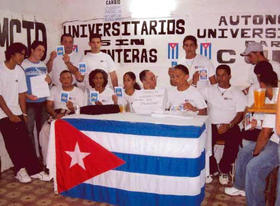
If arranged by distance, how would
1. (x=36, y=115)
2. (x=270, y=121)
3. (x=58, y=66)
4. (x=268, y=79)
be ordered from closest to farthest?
1. (x=270, y=121)
2. (x=268, y=79)
3. (x=36, y=115)
4. (x=58, y=66)

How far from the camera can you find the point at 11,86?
468cm

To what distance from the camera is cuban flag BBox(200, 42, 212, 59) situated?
5.77m

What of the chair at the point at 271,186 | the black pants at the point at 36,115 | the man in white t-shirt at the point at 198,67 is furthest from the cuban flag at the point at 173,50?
the chair at the point at 271,186

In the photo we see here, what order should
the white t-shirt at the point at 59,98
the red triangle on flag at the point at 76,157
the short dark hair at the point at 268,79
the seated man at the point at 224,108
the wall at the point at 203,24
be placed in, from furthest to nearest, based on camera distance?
1. the wall at the point at 203,24
2. the white t-shirt at the point at 59,98
3. the seated man at the point at 224,108
4. the red triangle on flag at the point at 76,157
5. the short dark hair at the point at 268,79

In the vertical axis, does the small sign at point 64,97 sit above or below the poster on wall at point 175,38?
below

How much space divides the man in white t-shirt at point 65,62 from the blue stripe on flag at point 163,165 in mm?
2614

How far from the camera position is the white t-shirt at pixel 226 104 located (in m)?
4.98

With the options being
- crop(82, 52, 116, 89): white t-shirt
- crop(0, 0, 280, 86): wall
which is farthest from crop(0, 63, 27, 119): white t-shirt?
crop(82, 52, 116, 89): white t-shirt

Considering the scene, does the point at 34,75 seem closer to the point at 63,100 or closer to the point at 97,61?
the point at 63,100

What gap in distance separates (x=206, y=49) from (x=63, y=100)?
262 cm

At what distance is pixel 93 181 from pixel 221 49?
326 centimetres

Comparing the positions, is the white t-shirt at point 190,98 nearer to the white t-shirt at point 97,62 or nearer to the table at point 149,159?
the table at point 149,159

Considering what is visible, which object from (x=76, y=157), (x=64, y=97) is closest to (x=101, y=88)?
(x=64, y=97)

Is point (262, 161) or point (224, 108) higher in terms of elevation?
point (224, 108)
